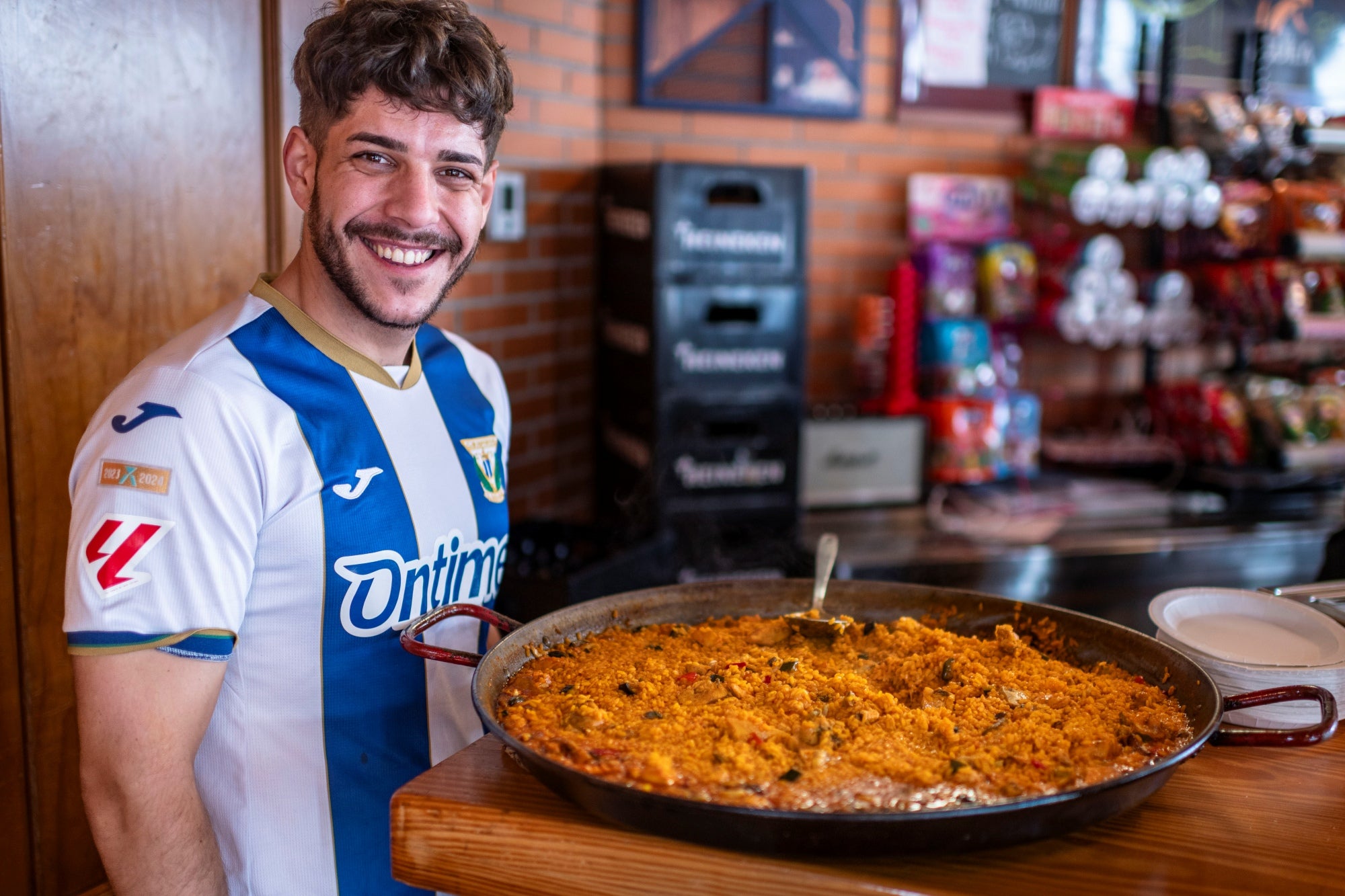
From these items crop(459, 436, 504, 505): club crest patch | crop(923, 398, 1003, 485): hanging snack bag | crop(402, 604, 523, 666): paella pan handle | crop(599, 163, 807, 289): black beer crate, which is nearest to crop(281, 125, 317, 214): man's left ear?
crop(459, 436, 504, 505): club crest patch

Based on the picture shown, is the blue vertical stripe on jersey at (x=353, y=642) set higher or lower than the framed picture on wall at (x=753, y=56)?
lower

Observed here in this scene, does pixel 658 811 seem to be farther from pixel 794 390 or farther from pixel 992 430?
pixel 992 430

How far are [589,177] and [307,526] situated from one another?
2.25 metres

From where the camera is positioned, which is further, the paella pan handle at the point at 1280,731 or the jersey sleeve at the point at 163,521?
the jersey sleeve at the point at 163,521

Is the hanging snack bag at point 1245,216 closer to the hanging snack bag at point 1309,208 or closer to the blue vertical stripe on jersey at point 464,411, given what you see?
the hanging snack bag at point 1309,208

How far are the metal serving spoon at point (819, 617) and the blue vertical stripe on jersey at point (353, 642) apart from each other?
525 mm

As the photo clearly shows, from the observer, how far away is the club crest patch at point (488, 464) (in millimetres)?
1717

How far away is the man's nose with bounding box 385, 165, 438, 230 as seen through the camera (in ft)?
4.81

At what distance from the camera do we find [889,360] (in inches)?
143

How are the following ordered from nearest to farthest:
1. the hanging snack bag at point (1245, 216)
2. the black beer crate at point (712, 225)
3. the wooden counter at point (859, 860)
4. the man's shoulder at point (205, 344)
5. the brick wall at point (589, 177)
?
the wooden counter at point (859, 860) < the man's shoulder at point (205, 344) < the black beer crate at point (712, 225) < the brick wall at point (589, 177) < the hanging snack bag at point (1245, 216)

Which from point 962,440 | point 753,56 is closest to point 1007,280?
point 962,440

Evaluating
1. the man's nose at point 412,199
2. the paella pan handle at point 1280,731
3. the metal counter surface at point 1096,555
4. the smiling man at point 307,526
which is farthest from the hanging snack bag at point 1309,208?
the man's nose at point 412,199

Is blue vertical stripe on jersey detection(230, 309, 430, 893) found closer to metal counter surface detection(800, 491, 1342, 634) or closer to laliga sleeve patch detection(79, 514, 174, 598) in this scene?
laliga sleeve patch detection(79, 514, 174, 598)

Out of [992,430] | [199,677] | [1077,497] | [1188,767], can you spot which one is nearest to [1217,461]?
[1077,497]
